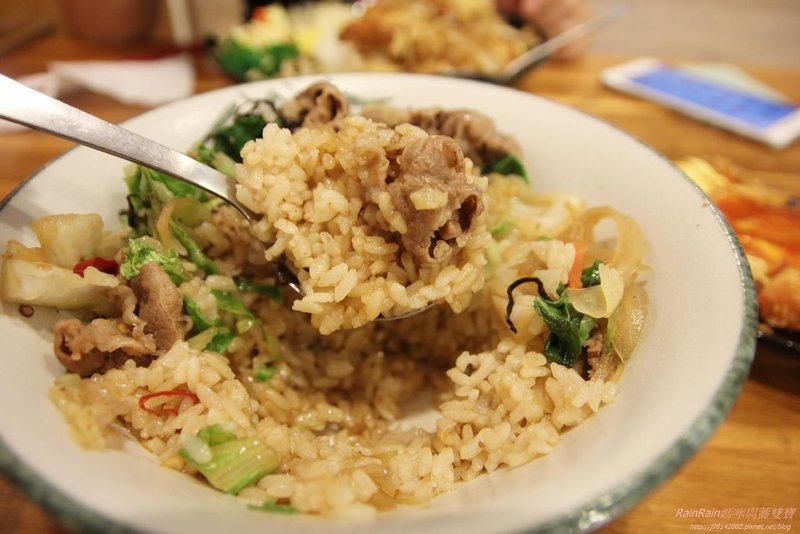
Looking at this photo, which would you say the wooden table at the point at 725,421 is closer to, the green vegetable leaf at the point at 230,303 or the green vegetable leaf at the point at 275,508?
the green vegetable leaf at the point at 275,508

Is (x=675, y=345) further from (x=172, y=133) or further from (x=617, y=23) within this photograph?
(x=617, y=23)

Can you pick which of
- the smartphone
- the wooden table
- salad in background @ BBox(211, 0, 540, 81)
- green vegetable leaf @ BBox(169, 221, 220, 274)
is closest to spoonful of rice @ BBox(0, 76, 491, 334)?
green vegetable leaf @ BBox(169, 221, 220, 274)

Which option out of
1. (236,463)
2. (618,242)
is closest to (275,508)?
(236,463)

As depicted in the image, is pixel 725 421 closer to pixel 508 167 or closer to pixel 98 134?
pixel 508 167

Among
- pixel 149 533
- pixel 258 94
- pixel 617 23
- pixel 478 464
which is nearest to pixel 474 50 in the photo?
pixel 258 94

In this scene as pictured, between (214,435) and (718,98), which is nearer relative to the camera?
(214,435)

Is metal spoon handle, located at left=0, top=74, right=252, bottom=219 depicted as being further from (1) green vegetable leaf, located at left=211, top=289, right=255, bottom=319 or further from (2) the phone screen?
(2) the phone screen

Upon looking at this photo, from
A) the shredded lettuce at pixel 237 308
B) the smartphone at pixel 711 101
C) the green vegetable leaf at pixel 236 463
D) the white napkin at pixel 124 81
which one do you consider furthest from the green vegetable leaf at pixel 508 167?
the white napkin at pixel 124 81
